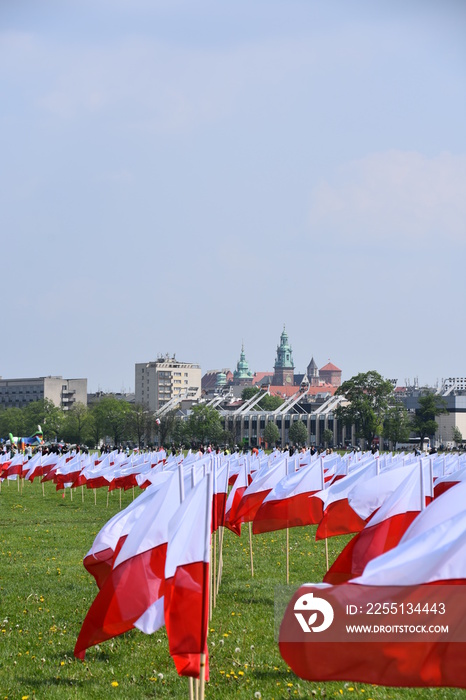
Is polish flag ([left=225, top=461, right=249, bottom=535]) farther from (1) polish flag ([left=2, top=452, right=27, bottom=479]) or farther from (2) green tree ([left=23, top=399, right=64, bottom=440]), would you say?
(2) green tree ([left=23, top=399, right=64, bottom=440])

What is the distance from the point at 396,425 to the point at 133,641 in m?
100

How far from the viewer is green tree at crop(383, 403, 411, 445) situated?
112m

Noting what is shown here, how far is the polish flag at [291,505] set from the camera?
18000mm

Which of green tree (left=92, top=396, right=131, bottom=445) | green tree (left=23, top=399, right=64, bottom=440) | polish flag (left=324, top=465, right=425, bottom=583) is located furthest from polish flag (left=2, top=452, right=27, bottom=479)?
green tree (left=23, top=399, right=64, bottom=440)

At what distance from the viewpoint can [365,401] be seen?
11006 centimetres

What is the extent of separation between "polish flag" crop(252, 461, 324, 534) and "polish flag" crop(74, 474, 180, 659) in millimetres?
7105

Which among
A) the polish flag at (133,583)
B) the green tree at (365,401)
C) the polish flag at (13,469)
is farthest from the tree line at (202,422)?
the polish flag at (133,583)

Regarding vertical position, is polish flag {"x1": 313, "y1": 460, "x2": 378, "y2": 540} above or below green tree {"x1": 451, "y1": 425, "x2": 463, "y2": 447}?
below

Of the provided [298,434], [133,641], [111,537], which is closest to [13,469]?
[133,641]

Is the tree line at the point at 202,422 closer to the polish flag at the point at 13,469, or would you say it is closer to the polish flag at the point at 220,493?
the polish flag at the point at 13,469

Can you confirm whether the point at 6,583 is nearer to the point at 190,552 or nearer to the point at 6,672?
the point at 6,672

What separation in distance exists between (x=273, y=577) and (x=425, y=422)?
105 m

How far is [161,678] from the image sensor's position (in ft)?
38.6

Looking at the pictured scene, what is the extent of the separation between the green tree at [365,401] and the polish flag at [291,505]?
9201cm
